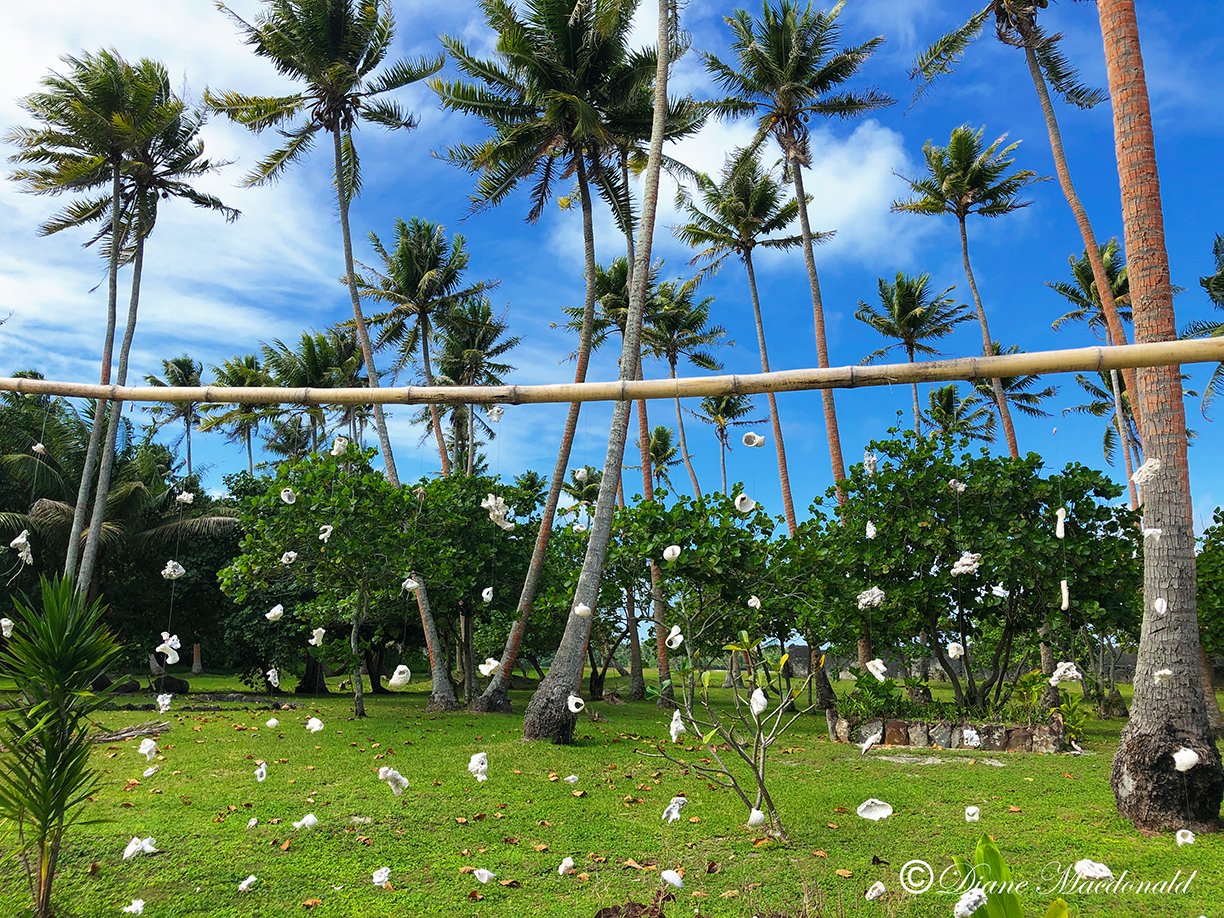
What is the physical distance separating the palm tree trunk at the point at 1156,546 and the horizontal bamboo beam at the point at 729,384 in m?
3.25

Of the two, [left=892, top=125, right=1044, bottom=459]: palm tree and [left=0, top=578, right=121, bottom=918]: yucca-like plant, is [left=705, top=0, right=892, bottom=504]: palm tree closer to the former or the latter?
[left=892, top=125, right=1044, bottom=459]: palm tree

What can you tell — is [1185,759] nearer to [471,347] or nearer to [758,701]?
[758,701]

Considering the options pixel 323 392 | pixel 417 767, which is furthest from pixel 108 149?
pixel 323 392

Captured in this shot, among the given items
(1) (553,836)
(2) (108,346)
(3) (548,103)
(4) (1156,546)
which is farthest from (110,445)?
(4) (1156,546)

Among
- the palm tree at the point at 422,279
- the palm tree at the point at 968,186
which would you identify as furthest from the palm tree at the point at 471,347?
the palm tree at the point at 968,186

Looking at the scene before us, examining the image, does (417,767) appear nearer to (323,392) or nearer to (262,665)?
(323,392)

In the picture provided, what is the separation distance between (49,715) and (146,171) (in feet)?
53.3

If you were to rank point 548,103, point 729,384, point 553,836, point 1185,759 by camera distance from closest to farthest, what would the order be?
point 729,384 → point 1185,759 → point 553,836 → point 548,103

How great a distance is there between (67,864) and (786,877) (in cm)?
461

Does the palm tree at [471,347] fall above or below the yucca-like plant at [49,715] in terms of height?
above

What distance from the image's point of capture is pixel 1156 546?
574 centimetres

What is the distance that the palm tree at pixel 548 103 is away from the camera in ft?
39.1

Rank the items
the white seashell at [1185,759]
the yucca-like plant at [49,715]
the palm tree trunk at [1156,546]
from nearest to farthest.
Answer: the yucca-like plant at [49,715], the white seashell at [1185,759], the palm tree trunk at [1156,546]

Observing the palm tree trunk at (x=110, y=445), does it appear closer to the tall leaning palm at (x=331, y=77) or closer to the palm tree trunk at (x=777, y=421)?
the tall leaning palm at (x=331, y=77)
